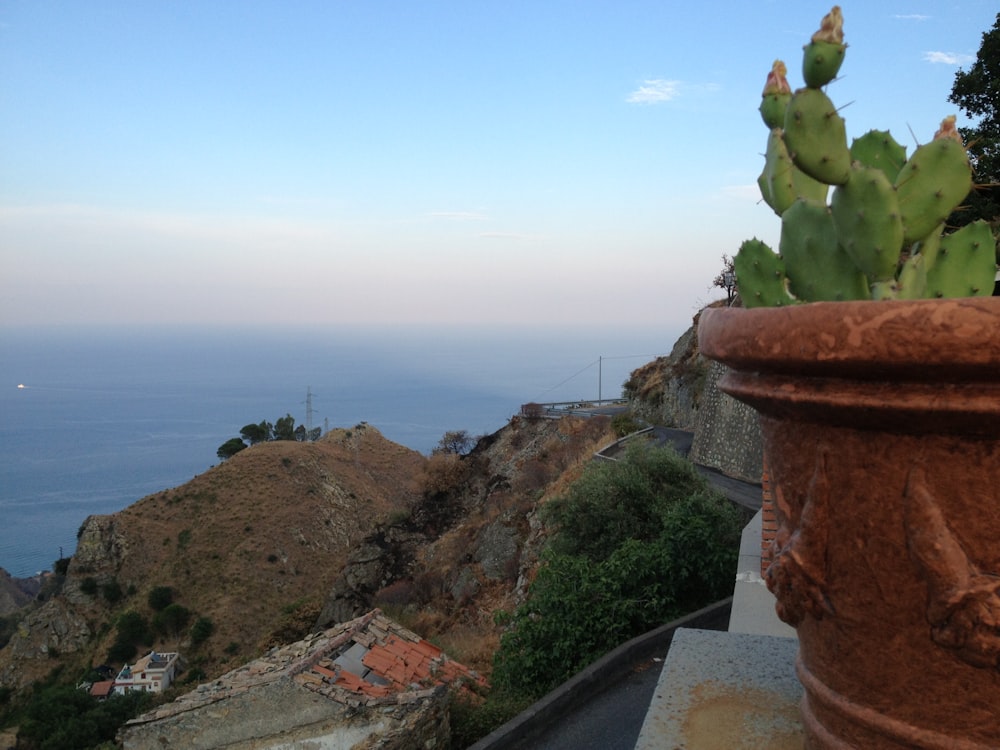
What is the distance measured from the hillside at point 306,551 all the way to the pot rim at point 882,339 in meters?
15.3

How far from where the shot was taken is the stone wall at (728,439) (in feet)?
60.3

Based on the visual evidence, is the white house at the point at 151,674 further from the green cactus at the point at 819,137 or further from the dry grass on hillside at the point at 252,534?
the green cactus at the point at 819,137

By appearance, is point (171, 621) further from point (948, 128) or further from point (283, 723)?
point (948, 128)

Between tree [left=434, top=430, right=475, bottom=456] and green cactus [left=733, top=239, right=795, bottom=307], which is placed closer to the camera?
green cactus [left=733, top=239, right=795, bottom=307]

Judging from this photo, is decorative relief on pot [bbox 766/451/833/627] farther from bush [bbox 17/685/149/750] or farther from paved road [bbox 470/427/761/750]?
bush [bbox 17/685/149/750]

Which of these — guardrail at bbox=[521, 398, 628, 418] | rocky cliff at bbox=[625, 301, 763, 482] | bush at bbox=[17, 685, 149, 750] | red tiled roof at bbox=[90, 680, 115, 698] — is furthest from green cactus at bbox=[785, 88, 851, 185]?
guardrail at bbox=[521, 398, 628, 418]

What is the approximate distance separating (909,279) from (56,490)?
18745cm

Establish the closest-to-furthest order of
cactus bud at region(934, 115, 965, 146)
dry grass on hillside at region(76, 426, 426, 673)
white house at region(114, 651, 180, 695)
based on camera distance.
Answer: cactus bud at region(934, 115, 965, 146)
white house at region(114, 651, 180, 695)
dry grass on hillside at region(76, 426, 426, 673)

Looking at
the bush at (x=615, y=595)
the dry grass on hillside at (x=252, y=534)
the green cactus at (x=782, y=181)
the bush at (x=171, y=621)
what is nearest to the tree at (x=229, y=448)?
the dry grass on hillside at (x=252, y=534)

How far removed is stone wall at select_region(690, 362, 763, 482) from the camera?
18375 mm

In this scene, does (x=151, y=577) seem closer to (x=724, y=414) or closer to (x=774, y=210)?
(x=724, y=414)

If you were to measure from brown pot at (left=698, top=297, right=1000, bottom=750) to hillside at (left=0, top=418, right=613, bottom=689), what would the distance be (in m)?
15.0

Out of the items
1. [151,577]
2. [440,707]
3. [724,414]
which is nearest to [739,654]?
[440,707]

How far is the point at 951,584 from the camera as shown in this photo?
154 cm
